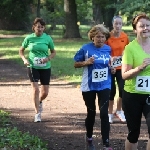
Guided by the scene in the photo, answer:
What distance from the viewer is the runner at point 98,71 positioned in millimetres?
7004

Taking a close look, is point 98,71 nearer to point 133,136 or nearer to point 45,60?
point 133,136

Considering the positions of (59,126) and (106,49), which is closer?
(106,49)

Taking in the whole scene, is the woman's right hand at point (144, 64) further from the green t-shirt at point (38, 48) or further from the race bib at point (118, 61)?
the green t-shirt at point (38, 48)

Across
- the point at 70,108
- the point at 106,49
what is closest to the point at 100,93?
the point at 106,49

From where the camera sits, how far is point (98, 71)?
23.0 feet

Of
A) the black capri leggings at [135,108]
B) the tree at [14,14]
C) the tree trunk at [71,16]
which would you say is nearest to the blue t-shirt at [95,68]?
the black capri leggings at [135,108]

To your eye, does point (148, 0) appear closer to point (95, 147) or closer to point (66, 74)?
point (66, 74)

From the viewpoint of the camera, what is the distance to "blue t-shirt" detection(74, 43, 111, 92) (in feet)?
23.1

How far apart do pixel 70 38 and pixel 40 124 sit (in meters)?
29.8

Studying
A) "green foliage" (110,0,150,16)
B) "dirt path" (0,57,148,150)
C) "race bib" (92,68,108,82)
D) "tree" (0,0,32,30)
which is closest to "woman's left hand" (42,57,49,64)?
"dirt path" (0,57,148,150)

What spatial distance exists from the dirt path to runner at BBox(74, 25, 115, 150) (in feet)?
2.35

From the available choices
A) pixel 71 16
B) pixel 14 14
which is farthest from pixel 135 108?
pixel 14 14

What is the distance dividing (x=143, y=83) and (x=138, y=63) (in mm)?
241

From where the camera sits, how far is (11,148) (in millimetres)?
6508
